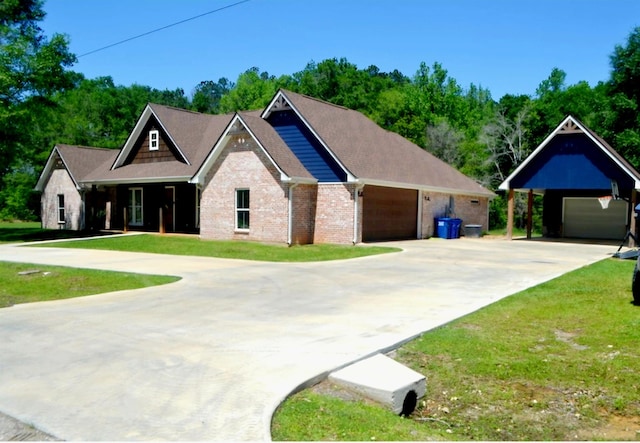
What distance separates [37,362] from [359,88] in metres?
63.7

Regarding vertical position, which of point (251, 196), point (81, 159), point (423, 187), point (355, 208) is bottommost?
point (355, 208)

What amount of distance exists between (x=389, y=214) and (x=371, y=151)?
333 centimetres

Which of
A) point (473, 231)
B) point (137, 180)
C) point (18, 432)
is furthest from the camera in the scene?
point (473, 231)

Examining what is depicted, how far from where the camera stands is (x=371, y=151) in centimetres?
2700

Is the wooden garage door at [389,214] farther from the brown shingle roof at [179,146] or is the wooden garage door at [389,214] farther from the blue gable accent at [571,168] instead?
the brown shingle roof at [179,146]

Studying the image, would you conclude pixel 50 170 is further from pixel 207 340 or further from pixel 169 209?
pixel 207 340

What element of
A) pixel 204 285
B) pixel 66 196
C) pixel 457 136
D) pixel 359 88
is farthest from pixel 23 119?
pixel 359 88

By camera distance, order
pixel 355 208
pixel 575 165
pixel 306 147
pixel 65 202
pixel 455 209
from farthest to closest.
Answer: pixel 65 202 < pixel 455 209 < pixel 575 165 < pixel 306 147 < pixel 355 208

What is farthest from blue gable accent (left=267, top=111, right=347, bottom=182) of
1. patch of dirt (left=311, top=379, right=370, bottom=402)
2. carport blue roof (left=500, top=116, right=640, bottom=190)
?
patch of dirt (left=311, top=379, right=370, bottom=402)

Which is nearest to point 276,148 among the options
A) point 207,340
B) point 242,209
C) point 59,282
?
point 242,209

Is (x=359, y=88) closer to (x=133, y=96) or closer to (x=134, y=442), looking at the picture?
(x=133, y=96)

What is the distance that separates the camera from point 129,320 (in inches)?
332

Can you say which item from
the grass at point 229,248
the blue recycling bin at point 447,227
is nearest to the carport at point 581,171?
the blue recycling bin at point 447,227

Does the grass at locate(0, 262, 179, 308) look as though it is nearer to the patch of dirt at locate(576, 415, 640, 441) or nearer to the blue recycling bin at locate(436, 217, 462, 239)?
the patch of dirt at locate(576, 415, 640, 441)
